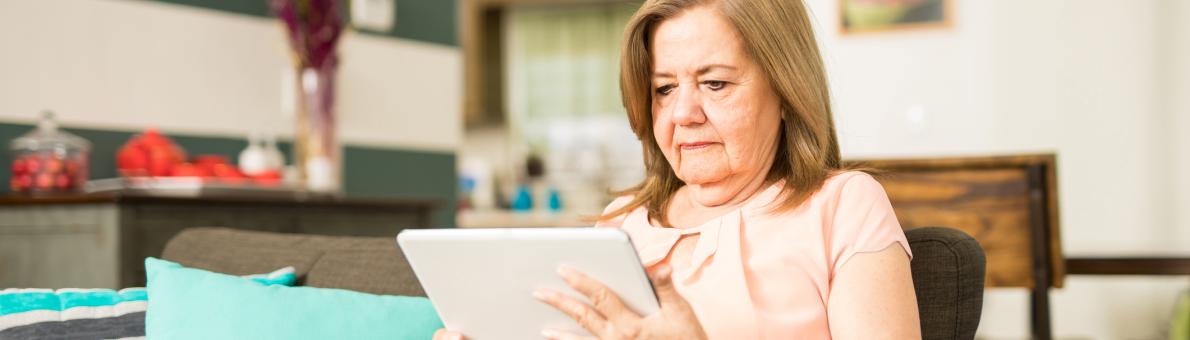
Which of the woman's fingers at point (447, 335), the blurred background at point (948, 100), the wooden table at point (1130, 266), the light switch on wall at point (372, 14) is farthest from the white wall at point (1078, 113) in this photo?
the woman's fingers at point (447, 335)

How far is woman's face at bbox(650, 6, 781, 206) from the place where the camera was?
121 cm

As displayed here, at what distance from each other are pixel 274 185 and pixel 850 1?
2329 mm

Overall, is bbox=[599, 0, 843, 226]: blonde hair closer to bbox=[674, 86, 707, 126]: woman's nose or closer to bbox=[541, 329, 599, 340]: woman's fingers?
bbox=[674, 86, 707, 126]: woman's nose

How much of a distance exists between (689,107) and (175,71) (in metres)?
2.47

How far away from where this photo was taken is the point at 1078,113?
394cm

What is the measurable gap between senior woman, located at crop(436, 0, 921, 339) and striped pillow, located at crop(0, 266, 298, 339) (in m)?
0.62

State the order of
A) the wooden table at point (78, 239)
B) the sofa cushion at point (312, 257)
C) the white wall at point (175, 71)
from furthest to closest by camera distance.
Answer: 1. the white wall at point (175, 71)
2. the wooden table at point (78, 239)
3. the sofa cushion at point (312, 257)

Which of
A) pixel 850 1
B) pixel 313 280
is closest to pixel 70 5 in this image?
pixel 313 280

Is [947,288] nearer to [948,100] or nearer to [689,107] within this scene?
[689,107]

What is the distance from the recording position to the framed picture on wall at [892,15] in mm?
4027

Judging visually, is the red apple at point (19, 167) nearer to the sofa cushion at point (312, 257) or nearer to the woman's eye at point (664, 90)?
the sofa cushion at point (312, 257)

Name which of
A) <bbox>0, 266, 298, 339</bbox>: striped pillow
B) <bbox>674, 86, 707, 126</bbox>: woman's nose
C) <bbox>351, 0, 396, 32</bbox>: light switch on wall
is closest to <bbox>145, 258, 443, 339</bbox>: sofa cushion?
<bbox>0, 266, 298, 339</bbox>: striped pillow

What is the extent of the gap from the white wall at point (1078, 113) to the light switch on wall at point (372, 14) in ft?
5.49

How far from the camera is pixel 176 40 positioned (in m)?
3.23
